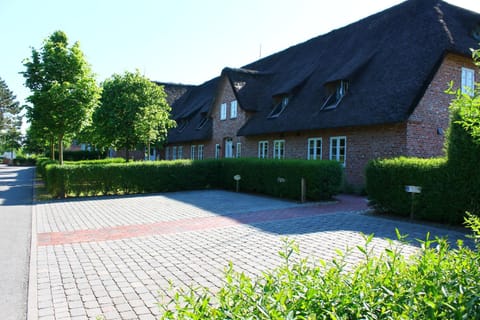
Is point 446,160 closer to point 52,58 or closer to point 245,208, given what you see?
point 245,208

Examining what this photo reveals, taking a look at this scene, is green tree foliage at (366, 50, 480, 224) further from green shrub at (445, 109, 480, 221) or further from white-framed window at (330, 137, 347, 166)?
white-framed window at (330, 137, 347, 166)

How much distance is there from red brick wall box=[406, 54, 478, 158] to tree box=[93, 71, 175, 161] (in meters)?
15.4

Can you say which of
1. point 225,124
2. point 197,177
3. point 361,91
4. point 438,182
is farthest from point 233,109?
point 438,182

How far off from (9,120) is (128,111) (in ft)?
238

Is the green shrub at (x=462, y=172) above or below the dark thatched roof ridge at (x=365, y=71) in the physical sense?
below

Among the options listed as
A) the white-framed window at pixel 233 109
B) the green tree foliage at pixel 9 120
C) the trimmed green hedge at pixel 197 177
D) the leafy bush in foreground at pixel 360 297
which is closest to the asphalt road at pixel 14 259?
the trimmed green hedge at pixel 197 177

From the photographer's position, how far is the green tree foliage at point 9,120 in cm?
7788

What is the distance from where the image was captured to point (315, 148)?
18.7m

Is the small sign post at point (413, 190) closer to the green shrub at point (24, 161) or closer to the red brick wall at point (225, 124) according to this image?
the red brick wall at point (225, 124)

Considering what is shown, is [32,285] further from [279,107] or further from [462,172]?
[279,107]

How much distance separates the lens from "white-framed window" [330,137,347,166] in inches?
672

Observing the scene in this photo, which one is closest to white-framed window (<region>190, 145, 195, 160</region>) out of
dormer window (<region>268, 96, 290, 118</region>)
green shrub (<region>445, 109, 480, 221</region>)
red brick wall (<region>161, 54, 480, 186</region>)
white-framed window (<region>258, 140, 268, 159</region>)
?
white-framed window (<region>258, 140, 268, 159</region>)

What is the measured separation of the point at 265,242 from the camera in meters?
7.66

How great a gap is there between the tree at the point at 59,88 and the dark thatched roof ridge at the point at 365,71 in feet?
31.0
